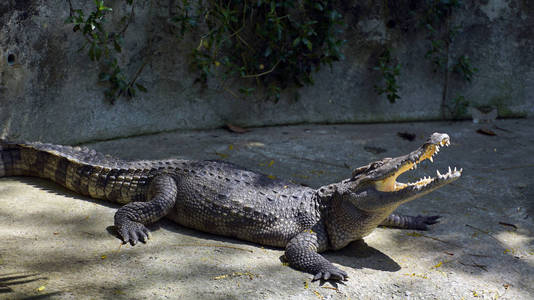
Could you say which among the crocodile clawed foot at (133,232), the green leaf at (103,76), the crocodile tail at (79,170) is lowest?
the crocodile clawed foot at (133,232)

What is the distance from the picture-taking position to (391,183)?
10.9 ft

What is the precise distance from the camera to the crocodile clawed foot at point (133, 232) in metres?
3.31

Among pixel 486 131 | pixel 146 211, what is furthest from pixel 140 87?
pixel 486 131

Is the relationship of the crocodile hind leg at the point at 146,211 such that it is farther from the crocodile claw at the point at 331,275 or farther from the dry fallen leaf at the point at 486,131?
the dry fallen leaf at the point at 486,131

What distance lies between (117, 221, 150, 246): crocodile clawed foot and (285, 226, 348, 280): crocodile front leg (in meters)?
1.00

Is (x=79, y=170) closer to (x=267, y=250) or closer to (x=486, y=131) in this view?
(x=267, y=250)

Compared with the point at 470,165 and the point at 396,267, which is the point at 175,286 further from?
the point at 470,165

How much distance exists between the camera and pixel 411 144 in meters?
5.77

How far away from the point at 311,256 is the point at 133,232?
1.22 metres

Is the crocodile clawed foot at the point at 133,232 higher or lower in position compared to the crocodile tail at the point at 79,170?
lower

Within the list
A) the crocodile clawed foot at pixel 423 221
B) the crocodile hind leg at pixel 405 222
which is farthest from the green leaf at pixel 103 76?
the crocodile clawed foot at pixel 423 221

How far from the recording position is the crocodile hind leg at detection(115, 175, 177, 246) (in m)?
3.38

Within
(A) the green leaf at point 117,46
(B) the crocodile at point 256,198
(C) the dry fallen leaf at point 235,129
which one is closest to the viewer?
(B) the crocodile at point 256,198

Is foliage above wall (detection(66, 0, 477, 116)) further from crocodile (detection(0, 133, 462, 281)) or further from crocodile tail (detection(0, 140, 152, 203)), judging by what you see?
crocodile (detection(0, 133, 462, 281))
